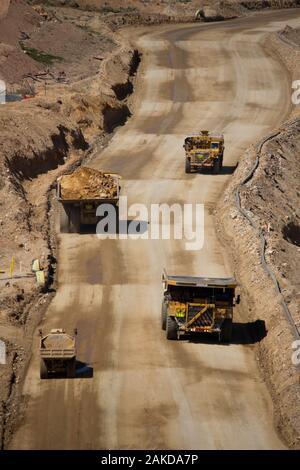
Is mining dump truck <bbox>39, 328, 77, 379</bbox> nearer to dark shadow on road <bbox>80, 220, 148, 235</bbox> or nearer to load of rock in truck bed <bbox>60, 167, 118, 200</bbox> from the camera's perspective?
load of rock in truck bed <bbox>60, 167, 118, 200</bbox>

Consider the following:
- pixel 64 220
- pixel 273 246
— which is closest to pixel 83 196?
pixel 64 220

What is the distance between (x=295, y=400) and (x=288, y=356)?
7.30 ft

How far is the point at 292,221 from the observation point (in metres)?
43.5

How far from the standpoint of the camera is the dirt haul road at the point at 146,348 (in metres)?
24.1

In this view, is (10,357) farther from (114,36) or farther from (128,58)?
(114,36)

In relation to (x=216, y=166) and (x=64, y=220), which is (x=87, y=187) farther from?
(x=216, y=166)

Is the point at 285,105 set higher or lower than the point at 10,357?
lower

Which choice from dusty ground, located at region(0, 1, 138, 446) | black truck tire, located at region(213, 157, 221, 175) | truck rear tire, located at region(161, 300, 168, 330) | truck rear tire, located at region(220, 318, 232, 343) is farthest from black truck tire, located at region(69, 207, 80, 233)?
black truck tire, located at region(213, 157, 221, 175)

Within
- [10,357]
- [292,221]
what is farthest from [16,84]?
[10,357]

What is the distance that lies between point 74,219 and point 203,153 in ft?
35.7

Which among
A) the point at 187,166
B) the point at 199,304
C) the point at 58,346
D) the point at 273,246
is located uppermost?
the point at 199,304

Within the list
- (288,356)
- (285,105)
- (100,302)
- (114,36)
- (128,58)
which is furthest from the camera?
(114,36)

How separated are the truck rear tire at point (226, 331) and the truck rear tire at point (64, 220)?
36.4ft

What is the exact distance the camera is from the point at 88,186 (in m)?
38.0
